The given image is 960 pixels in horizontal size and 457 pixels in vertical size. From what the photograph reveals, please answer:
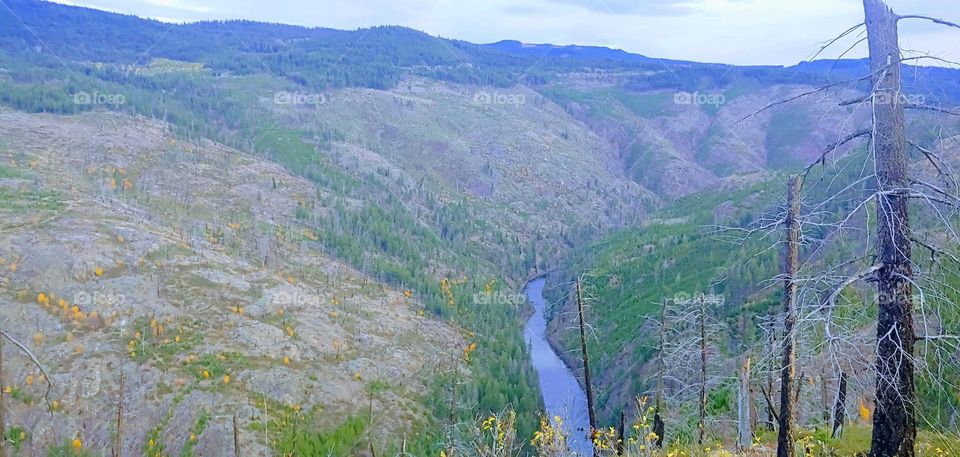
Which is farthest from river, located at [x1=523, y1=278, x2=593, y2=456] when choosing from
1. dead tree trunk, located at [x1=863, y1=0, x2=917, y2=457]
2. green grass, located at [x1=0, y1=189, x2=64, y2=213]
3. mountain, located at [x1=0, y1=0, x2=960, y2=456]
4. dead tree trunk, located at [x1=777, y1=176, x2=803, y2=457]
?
green grass, located at [x1=0, y1=189, x2=64, y2=213]

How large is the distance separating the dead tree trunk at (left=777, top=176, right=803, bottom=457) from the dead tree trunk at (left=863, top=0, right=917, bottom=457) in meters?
1.49

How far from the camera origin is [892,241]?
33.6 feet

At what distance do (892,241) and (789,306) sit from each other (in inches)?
103

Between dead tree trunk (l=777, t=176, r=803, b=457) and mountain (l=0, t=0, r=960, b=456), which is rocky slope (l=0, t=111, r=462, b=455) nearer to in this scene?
mountain (l=0, t=0, r=960, b=456)

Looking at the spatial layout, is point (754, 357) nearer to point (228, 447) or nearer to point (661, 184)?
point (228, 447)

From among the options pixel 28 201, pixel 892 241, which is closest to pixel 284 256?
pixel 28 201

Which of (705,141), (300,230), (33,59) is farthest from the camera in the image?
(705,141)

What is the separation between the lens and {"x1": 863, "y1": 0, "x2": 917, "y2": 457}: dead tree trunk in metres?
10.2

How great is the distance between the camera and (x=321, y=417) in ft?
139

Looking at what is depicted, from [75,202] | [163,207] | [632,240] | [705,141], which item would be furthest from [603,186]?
[75,202]

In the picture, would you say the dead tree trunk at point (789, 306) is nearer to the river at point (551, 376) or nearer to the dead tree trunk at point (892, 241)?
the dead tree trunk at point (892, 241)

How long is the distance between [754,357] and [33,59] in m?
159

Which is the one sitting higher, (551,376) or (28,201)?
(28,201)

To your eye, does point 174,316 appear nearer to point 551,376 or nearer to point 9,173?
point 9,173
